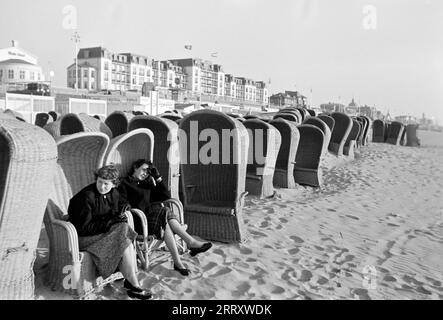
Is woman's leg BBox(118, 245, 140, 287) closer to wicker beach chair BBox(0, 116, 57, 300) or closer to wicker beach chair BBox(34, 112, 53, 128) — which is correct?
wicker beach chair BBox(0, 116, 57, 300)

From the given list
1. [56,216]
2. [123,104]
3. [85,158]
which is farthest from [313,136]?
[123,104]

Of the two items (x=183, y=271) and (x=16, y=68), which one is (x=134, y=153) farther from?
(x=16, y=68)

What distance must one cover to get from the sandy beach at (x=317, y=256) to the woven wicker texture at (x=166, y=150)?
937mm

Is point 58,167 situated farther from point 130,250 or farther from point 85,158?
point 130,250

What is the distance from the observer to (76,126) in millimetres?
6109

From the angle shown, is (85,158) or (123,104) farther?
(123,104)

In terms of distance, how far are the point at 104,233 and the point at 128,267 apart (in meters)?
0.30

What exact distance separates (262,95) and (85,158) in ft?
431

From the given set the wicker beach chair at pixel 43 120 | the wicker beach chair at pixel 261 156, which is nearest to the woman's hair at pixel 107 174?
the wicker beach chair at pixel 261 156

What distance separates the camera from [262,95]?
13250 cm

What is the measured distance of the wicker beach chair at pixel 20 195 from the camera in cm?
227

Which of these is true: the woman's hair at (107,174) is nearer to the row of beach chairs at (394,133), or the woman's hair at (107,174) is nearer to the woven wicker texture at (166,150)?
the woven wicker texture at (166,150)

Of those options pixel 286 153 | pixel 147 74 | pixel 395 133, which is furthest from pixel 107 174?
pixel 147 74

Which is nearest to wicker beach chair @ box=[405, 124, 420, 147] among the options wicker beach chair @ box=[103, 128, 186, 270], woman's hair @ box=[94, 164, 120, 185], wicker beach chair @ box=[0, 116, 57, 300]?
wicker beach chair @ box=[103, 128, 186, 270]
